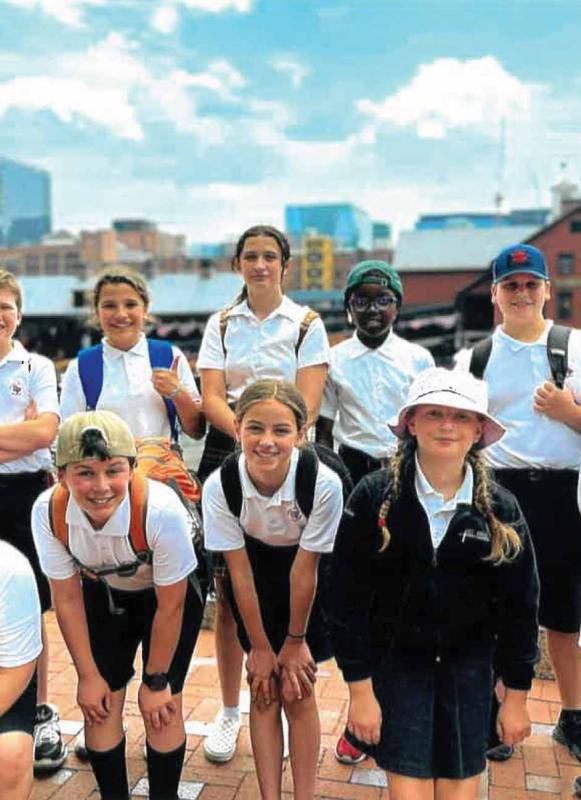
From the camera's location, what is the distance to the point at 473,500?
7.18 feet

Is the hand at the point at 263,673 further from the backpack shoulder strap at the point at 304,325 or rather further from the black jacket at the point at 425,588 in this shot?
the backpack shoulder strap at the point at 304,325

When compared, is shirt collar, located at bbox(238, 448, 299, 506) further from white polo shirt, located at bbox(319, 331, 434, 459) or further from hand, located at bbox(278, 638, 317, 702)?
white polo shirt, located at bbox(319, 331, 434, 459)

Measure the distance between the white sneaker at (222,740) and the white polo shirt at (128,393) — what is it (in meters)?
1.27

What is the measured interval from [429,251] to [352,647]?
151ft

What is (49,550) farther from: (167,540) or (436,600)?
(436,600)

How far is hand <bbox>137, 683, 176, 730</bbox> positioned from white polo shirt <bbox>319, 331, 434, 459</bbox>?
1.28 meters

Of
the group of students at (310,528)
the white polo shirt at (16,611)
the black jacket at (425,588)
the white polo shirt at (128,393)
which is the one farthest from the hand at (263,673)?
the white polo shirt at (128,393)

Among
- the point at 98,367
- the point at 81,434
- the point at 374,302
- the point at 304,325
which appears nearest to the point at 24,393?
the point at 98,367

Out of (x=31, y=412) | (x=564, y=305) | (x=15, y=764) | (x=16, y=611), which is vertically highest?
(x=564, y=305)

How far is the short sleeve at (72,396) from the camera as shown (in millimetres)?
3102

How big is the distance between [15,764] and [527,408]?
217 centimetres

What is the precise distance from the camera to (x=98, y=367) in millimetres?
3107

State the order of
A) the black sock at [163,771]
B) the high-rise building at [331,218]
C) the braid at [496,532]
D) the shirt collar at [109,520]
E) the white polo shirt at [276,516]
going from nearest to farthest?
the braid at [496,532], the shirt collar at [109,520], the white polo shirt at [276,516], the black sock at [163,771], the high-rise building at [331,218]

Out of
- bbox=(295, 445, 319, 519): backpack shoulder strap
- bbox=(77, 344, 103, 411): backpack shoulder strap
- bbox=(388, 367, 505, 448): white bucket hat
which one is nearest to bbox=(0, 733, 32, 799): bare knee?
bbox=(295, 445, 319, 519): backpack shoulder strap
